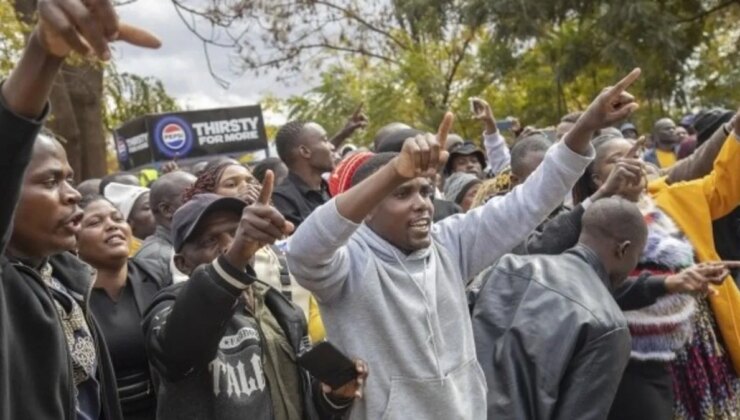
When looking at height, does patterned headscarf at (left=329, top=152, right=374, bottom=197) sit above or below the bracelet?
above

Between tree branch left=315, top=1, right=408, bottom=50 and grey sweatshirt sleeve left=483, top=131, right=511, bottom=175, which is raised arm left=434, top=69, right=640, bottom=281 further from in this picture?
tree branch left=315, top=1, right=408, bottom=50

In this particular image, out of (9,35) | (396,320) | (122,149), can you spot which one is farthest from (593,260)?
(122,149)

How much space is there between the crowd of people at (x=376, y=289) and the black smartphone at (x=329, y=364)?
0.16 feet

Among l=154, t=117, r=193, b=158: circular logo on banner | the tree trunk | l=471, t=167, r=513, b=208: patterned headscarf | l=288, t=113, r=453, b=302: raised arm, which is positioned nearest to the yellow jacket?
l=471, t=167, r=513, b=208: patterned headscarf

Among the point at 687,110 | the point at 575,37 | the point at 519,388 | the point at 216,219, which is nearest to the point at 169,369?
the point at 216,219

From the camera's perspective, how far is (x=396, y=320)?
10.5 feet

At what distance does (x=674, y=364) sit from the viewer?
4.21 metres

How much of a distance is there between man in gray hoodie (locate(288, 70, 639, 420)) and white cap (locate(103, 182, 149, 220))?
3190 mm

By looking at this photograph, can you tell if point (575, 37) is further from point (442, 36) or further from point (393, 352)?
point (393, 352)

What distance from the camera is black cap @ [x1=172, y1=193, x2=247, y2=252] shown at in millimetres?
3467

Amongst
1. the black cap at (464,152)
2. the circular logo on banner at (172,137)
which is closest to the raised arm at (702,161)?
the black cap at (464,152)

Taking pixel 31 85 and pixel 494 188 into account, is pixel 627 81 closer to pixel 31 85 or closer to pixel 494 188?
pixel 31 85

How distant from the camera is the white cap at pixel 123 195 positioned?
6305mm

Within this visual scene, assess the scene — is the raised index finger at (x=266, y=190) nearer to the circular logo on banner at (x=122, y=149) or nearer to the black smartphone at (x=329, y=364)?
the black smartphone at (x=329, y=364)
